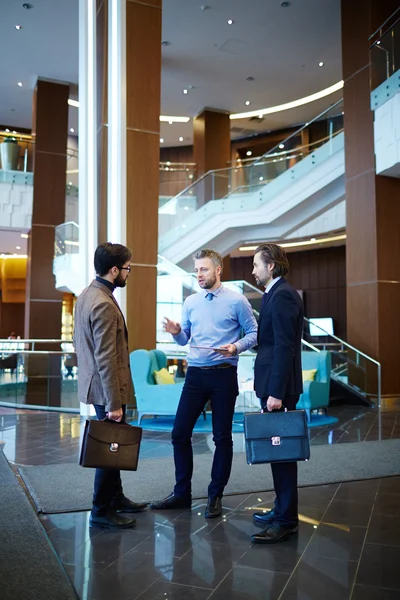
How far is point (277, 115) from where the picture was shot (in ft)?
61.3

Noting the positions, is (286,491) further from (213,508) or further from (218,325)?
(218,325)

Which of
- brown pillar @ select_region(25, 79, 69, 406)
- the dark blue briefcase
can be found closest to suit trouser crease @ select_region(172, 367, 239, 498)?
the dark blue briefcase

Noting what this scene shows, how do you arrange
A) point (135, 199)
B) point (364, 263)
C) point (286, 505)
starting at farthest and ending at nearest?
point (364, 263) → point (135, 199) → point (286, 505)

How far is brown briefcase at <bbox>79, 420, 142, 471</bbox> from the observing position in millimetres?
3078

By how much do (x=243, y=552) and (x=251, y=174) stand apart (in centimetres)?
1270

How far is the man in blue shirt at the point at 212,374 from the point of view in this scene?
349cm

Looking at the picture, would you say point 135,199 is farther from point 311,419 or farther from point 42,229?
point 42,229

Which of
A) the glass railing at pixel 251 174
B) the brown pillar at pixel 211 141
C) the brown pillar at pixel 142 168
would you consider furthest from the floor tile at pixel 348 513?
the brown pillar at pixel 211 141

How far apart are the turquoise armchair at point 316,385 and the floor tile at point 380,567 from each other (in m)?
4.83

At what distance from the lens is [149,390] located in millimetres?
7367

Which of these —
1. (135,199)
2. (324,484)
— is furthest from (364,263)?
(324,484)

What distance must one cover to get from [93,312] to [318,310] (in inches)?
691

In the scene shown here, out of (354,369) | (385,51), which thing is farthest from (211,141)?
(354,369)

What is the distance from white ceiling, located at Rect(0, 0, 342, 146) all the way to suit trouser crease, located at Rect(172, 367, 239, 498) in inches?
419
